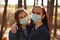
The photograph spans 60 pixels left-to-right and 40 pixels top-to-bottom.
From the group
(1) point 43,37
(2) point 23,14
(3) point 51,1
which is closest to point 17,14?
(2) point 23,14

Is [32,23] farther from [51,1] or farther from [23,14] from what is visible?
[51,1]

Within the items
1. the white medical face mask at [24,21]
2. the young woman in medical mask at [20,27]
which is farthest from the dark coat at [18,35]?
the white medical face mask at [24,21]

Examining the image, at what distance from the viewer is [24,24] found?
3.63 m

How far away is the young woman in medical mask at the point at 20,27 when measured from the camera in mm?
3533

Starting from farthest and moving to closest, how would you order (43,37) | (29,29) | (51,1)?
(51,1), (29,29), (43,37)

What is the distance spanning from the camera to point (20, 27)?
11.8 ft

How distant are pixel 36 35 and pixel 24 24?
1.20 ft

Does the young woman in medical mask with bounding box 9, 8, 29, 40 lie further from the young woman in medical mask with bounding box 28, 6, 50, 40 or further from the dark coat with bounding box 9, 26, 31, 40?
the young woman in medical mask with bounding box 28, 6, 50, 40

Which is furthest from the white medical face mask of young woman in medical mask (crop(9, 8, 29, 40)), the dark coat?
the dark coat

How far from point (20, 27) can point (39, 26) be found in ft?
1.08

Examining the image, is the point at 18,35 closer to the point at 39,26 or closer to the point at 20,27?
the point at 20,27

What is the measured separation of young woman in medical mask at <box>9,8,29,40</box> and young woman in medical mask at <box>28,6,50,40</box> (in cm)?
12

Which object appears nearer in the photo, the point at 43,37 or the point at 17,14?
the point at 43,37

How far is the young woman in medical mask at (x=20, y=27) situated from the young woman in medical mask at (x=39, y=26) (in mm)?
125
